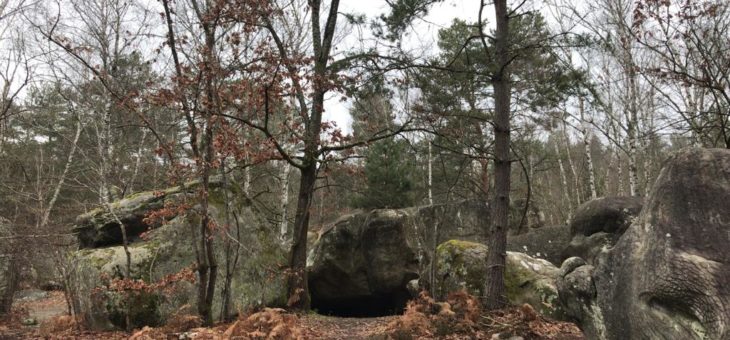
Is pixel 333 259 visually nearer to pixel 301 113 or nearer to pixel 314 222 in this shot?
pixel 301 113

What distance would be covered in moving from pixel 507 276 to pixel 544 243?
3.52m

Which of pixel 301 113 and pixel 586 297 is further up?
pixel 301 113

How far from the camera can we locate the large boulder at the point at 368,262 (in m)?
12.4

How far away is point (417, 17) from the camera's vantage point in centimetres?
811

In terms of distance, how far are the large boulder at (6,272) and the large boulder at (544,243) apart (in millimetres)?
11485

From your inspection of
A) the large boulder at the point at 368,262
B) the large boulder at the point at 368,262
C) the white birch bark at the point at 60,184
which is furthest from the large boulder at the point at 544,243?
the white birch bark at the point at 60,184

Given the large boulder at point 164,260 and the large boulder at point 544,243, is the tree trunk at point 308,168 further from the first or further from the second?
the large boulder at point 544,243

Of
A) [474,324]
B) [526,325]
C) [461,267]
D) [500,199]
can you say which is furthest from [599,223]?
[474,324]

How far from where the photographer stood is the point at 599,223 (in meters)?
10.3

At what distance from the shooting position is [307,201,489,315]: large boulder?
12422 mm

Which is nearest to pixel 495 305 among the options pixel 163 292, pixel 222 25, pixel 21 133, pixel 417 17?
pixel 417 17

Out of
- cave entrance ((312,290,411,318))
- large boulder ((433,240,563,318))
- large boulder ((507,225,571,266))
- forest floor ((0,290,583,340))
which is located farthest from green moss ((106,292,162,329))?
large boulder ((507,225,571,266))

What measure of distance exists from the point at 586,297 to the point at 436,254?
499 cm

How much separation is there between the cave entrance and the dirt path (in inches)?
83.1
